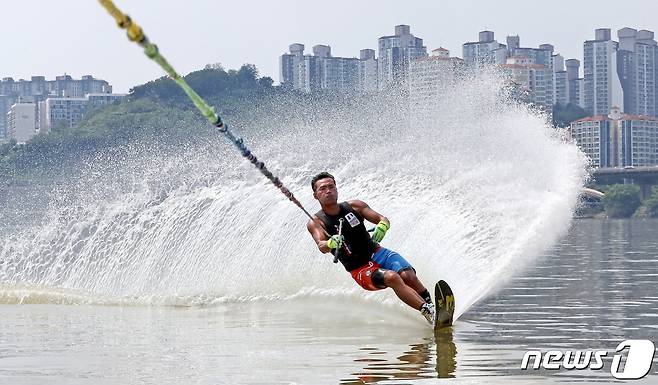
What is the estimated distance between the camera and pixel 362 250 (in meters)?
13.6

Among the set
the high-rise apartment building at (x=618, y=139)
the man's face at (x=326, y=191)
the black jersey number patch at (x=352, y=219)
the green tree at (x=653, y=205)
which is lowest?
the green tree at (x=653, y=205)

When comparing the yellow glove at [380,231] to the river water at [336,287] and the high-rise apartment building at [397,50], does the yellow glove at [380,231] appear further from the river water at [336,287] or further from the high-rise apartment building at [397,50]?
the high-rise apartment building at [397,50]

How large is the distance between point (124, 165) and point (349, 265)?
82.6 m

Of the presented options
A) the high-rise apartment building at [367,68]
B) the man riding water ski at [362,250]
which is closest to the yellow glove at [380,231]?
the man riding water ski at [362,250]

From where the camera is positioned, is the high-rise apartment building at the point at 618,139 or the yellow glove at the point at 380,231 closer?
the yellow glove at the point at 380,231

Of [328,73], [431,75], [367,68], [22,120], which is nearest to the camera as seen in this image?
[431,75]

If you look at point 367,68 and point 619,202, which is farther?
point 367,68

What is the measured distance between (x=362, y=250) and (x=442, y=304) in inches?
37.5

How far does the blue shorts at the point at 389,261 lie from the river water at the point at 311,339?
0.65 meters

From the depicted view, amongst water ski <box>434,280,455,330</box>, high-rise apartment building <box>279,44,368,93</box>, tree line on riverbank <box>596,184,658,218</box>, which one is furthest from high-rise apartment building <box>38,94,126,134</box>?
water ski <box>434,280,455,330</box>

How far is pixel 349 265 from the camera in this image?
539 inches

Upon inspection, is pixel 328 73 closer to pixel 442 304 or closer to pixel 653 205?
pixel 653 205

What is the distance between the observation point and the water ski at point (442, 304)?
13.5 m

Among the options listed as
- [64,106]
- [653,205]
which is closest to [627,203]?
[653,205]
